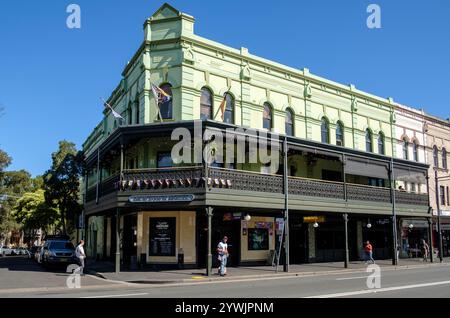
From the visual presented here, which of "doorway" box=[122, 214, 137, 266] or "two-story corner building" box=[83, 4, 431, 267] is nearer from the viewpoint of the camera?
"two-story corner building" box=[83, 4, 431, 267]

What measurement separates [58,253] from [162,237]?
21.8 ft

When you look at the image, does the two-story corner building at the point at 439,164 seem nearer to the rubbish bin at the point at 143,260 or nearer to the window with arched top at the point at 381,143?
the window with arched top at the point at 381,143

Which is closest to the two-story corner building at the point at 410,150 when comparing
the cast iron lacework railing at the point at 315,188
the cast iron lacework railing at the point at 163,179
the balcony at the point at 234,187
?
the balcony at the point at 234,187

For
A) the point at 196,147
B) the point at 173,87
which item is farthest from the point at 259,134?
the point at 173,87

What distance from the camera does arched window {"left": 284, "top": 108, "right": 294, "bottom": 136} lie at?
27.3 meters

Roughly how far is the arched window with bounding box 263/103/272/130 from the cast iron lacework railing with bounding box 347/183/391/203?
577 centimetres

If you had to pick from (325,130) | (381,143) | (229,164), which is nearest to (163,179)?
(229,164)

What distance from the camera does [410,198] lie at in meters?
30.3

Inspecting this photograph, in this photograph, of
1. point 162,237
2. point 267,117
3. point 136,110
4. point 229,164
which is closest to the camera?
point 162,237

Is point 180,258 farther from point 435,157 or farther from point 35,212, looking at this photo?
point 35,212

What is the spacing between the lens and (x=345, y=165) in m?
26.2

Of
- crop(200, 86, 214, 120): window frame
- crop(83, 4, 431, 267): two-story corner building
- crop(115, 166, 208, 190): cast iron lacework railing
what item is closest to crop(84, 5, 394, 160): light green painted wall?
crop(83, 4, 431, 267): two-story corner building

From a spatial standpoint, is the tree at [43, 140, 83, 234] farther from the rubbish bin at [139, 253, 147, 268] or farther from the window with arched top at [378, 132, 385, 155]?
the window with arched top at [378, 132, 385, 155]

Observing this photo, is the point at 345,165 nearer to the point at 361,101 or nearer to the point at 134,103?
the point at 361,101
